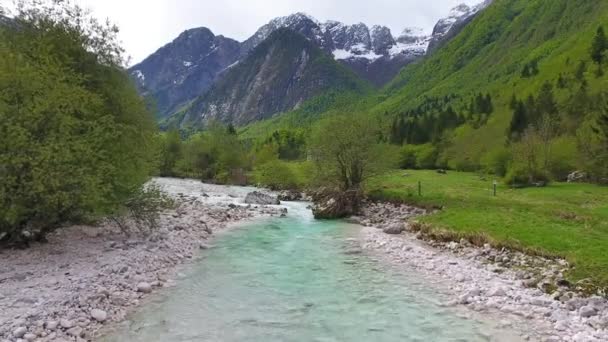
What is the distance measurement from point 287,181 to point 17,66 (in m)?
58.7

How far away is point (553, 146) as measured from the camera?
6166cm

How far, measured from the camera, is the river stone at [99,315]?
14633 mm

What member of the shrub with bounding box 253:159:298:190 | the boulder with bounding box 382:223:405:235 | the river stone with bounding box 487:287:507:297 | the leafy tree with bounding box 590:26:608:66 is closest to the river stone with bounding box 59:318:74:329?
the river stone with bounding box 487:287:507:297

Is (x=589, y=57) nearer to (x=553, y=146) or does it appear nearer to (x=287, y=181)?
(x=553, y=146)

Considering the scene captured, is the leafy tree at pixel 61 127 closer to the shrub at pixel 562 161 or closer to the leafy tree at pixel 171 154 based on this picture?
the shrub at pixel 562 161

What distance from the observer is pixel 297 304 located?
1730 centimetres

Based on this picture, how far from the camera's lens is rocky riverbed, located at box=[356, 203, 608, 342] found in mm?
14422

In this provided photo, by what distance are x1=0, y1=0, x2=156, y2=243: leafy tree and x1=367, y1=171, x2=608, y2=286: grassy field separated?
21.2m

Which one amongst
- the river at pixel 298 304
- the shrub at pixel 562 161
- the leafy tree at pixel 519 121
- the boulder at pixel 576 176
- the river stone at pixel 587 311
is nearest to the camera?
the river at pixel 298 304

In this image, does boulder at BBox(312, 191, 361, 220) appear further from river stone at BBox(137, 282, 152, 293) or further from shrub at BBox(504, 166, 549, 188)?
river stone at BBox(137, 282, 152, 293)

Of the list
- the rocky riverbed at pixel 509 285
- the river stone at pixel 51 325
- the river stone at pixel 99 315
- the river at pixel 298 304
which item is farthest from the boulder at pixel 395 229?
the river stone at pixel 51 325

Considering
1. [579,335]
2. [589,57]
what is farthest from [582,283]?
[589,57]

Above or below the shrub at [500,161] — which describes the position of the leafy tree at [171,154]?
above

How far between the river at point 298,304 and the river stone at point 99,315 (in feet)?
2.50
